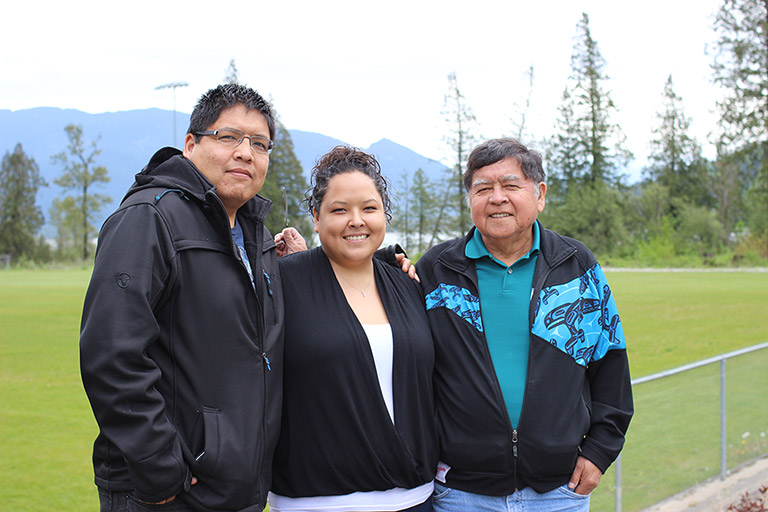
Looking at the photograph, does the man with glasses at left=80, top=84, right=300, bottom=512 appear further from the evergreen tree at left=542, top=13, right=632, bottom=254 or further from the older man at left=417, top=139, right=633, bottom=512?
the evergreen tree at left=542, top=13, right=632, bottom=254

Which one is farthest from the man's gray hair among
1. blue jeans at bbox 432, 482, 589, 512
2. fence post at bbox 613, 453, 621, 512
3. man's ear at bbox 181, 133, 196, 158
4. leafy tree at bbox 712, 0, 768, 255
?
leafy tree at bbox 712, 0, 768, 255

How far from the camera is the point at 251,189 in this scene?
274cm

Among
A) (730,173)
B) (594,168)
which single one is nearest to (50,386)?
(594,168)

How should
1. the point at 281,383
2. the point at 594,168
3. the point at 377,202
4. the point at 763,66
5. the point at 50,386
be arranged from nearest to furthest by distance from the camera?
the point at 281,383 → the point at 377,202 → the point at 50,386 → the point at 763,66 → the point at 594,168

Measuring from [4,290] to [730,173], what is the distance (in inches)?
2115

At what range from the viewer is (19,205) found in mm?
70688

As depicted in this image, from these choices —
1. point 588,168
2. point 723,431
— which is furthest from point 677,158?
point 723,431

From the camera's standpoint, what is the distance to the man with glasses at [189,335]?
2150 mm

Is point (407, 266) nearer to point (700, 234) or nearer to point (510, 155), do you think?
point (510, 155)

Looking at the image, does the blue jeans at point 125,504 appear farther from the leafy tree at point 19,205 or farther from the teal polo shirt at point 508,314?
the leafy tree at point 19,205

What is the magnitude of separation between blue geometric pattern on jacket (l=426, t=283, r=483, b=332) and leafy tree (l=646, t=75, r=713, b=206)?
2257 inches

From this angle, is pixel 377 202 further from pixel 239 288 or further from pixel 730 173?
pixel 730 173

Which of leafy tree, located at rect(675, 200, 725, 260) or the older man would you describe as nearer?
the older man

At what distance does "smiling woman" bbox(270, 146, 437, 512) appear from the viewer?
2.70 meters
